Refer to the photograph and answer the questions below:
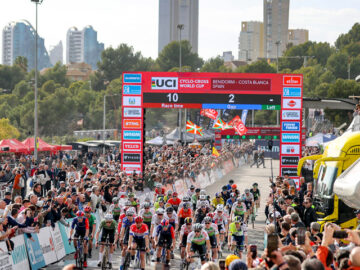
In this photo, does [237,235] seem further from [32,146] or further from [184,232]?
[32,146]

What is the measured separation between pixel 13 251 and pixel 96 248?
5.32 meters

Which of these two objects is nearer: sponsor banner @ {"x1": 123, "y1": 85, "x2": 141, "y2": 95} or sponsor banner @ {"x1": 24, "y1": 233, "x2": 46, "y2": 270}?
sponsor banner @ {"x1": 24, "y1": 233, "x2": 46, "y2": 270}

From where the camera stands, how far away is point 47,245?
1591 centimetres

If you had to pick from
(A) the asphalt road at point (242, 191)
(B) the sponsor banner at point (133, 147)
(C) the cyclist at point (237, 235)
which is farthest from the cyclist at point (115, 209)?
(B) the sponsor banner at point (133, 147)

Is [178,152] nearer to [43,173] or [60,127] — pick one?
[43,173]

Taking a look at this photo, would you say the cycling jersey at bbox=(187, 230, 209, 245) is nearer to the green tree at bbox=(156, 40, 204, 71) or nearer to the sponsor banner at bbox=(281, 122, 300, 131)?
the sponsor banner at bbox=(281, 122, 300, 131)

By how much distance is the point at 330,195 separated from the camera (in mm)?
15578

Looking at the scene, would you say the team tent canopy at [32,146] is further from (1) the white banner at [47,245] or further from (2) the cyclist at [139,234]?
(2) the cyclist at [139,234]

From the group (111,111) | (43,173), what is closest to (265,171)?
(43,173)

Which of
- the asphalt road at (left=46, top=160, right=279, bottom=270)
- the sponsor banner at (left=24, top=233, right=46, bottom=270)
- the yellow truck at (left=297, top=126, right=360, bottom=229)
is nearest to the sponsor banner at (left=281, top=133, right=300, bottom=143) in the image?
the asphalt road at (left=46, top=160, right=279, bottom=270)

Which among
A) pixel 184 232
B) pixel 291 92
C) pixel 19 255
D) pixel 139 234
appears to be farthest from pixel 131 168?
pixel 19 255

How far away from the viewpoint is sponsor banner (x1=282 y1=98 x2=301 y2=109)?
28469mm

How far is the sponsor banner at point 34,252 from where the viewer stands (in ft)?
48.3

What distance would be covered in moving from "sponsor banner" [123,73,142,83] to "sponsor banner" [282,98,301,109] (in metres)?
6.29
